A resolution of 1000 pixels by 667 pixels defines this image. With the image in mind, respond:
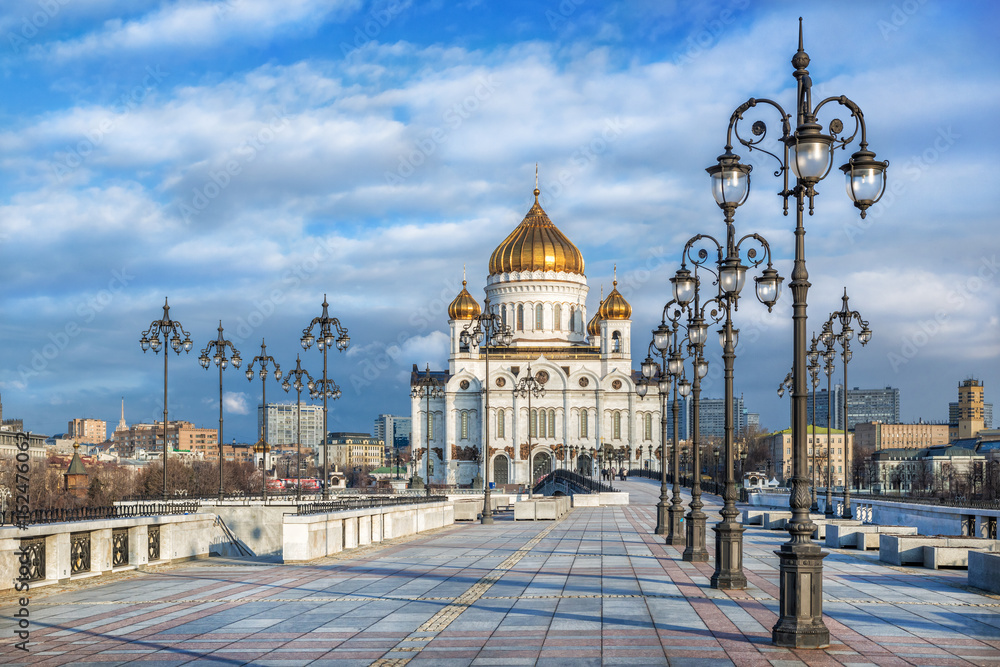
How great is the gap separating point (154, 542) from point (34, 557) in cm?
420

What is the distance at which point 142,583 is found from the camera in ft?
55.0

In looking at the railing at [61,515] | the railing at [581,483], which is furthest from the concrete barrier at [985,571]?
the railing at [581,483]

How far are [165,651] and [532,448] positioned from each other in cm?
10433

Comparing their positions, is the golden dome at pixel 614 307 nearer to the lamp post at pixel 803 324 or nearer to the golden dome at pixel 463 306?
the golden dome at pixel 463 306

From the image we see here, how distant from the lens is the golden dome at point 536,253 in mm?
119062

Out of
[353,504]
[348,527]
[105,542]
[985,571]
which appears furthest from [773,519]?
[105,542]

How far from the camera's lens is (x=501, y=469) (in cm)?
11731

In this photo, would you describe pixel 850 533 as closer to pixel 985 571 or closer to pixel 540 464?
pixel 985 571

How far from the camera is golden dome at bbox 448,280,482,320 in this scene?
390 feet

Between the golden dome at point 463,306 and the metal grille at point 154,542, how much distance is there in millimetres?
98808

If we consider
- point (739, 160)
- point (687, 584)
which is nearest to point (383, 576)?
point (687, 584)

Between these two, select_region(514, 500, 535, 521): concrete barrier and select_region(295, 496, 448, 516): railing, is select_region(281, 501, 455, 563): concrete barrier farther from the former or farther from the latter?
select_region(514, 500, 535, 521): concrete barrier

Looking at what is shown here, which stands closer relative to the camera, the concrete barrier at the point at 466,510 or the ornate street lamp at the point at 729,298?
the ornate street lamp at the point at 729,298

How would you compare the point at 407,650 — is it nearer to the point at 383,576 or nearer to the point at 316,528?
the point at 383,576
